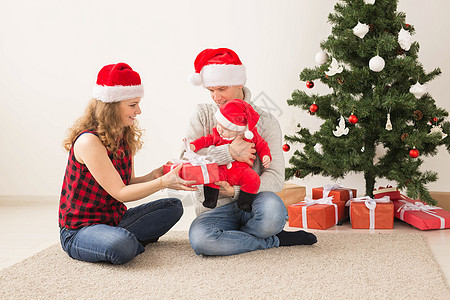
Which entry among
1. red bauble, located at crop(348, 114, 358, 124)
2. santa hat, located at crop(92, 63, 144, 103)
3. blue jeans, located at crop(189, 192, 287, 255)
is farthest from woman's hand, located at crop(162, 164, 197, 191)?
red bauble, located at crop(348, 114, 358, 124)

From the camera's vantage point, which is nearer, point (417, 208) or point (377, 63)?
point (377, 63)

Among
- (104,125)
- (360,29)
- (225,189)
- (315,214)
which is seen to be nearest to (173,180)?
(225,189)

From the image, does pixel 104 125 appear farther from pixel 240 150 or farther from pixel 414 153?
pixel 414 153

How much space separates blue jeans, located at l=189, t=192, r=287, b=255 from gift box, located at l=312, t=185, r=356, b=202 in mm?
757

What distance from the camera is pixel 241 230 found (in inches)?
80.6

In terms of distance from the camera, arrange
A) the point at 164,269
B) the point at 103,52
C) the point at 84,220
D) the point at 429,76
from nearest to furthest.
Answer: the point at 164,269, the point at 84,220, the point at 429,76, the point at 103,52

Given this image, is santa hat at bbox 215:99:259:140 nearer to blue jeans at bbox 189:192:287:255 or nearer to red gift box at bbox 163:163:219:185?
red gift box at bbox 163:163:219:185

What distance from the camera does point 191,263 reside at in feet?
6.03

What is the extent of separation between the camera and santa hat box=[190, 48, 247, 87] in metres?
1.97

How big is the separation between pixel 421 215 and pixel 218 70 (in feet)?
4.39

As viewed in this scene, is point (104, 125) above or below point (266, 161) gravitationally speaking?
above

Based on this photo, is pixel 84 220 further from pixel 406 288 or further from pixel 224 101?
pixel 406 288

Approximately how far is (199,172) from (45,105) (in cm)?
206

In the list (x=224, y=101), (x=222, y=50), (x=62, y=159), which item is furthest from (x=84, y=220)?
(x=62, y=159)
